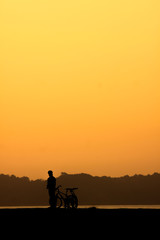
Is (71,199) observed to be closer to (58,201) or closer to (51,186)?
(58,201)

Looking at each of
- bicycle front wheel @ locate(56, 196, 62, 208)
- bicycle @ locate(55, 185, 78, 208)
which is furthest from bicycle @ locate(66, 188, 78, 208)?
bicycle front wheel @ locate(56, 196, 62, 208)
